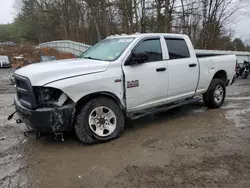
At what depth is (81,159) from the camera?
3812mm

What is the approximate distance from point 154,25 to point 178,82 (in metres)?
16.1

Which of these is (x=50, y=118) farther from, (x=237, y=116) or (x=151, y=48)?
(x=237, y=116)

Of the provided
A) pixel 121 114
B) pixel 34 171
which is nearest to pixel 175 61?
pixel 121 114

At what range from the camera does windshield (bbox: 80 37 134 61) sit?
4.81m

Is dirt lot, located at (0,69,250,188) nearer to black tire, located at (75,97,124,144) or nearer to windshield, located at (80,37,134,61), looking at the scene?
black tire, located at (75,97,124,144)

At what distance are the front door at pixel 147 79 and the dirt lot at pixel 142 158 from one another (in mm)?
610

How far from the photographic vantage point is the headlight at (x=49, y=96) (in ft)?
12.8

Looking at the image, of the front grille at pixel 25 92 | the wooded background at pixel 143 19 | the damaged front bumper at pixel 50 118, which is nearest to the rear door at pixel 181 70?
the damaged front bumper at pixel 50 118

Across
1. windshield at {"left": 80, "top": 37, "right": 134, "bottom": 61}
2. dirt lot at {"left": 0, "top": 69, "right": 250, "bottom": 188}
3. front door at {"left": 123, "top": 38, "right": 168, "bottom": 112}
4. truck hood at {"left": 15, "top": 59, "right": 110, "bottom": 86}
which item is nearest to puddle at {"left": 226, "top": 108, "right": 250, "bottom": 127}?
dirt lot at {"left": 0, "top": 69, "right": 250, "bottom": 188}

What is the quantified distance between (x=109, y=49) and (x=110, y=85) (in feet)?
3.52

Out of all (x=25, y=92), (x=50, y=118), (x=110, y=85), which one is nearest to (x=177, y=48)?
(x=110, y=85)

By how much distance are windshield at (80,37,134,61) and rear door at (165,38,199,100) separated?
3.44 feet

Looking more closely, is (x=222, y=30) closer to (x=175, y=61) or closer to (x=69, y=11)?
(x=69, y=11)

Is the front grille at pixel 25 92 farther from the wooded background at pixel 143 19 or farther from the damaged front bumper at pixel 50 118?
the wooded background at pixel 143 19
